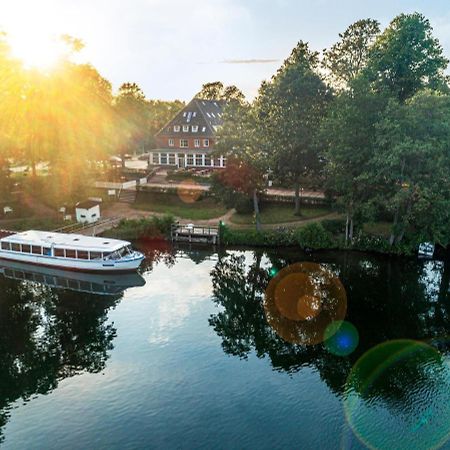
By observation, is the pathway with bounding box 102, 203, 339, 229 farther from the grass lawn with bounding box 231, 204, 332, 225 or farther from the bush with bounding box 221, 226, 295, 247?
the bush with bounding box 221, 226, 295, 247

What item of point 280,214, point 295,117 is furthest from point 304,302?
point 295,117

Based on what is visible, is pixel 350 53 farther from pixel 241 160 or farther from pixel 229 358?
pixel 229 358

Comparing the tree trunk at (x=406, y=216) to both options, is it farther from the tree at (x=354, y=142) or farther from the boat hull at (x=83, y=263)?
the boat hull at (x=83, y=263)

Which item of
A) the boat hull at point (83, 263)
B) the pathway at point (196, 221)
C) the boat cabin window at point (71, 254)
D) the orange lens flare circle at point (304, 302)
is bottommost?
the orange lens flare circle at point (304, 302)

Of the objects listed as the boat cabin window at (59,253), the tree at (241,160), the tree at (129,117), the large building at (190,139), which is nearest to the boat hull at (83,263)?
the boat cabin window at (59,253)

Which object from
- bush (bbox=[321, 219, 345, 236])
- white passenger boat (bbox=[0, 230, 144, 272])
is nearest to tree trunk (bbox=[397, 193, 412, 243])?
bush (bbox=[321, 219, 345, 236])

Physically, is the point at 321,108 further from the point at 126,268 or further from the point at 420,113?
the point at 126,268

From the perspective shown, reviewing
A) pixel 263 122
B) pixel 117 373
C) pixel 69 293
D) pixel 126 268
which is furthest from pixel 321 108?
pixel 117 373
